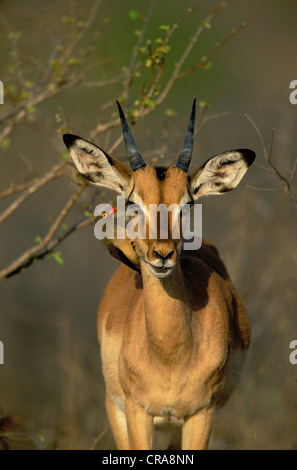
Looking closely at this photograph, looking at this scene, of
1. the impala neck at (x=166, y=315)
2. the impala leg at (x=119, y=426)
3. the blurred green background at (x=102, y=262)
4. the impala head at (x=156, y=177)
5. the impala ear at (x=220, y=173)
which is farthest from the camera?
the blurred green background at (x=102, y=262)

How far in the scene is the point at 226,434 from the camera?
969cm

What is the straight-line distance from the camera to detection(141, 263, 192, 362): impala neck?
20.2 ft

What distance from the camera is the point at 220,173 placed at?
21.5 feet

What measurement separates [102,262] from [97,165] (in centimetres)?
910

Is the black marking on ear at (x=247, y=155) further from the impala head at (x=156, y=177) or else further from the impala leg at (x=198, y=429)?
the impala leg at (x=198, y=429)

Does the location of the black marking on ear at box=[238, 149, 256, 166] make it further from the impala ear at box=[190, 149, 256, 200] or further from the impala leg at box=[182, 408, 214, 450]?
the impala leg at box=[182, 408, 214, 450]

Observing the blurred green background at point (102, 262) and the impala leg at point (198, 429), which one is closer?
the impala leg at point (198, 429)

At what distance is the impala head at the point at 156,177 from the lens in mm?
5984

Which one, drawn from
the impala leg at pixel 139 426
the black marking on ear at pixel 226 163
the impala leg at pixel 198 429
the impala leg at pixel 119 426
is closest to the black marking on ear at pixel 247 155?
the black marking on ear at pixel 226 163

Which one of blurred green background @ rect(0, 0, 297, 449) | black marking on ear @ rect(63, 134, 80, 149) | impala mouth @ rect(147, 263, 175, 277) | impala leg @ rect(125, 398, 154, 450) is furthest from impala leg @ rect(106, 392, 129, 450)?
black marking on ear @ rect(63, 134, 80, 149)

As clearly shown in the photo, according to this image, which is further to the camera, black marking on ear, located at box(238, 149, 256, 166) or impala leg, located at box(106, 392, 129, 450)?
impala leg, located at box(106, 392, 129, 450)

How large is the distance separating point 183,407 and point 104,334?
165cm

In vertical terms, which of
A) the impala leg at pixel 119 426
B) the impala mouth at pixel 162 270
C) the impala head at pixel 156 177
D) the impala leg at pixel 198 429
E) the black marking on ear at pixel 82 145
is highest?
the black marking on ear at pixel 82 145

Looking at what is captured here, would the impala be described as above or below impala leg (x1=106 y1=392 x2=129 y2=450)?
above
